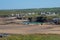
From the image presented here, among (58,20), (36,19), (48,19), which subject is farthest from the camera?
(36,19)

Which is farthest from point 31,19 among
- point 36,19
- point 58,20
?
point 58,20

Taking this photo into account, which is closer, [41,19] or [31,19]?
[41,19]

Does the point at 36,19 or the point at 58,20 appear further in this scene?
the point at 36,19

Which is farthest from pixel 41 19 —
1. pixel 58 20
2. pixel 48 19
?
pixel 58 20

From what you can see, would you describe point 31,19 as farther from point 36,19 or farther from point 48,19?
point 48,19

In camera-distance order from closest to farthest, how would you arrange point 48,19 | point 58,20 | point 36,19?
point 58,20
point 48,19
point 36,19

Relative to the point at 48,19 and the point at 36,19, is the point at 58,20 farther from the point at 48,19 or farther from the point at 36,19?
the point at 36,19

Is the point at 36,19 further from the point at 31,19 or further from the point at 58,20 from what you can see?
the point at 58,20
